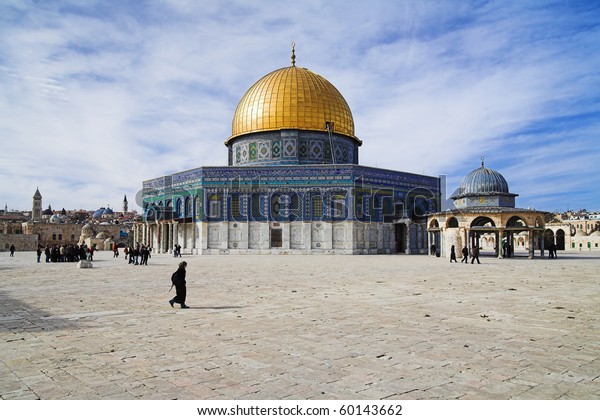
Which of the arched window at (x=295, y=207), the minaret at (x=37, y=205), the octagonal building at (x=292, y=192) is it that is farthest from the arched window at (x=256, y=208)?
the minaret at (x=37, y=205)

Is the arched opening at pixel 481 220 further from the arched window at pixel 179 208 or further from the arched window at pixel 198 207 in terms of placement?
the arched window at pixel 179 208

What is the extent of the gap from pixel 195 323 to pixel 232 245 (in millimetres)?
28469

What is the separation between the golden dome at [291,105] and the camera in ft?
130

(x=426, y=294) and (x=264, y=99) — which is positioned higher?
(x=264, y=99)

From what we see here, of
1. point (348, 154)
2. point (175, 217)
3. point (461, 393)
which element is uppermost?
point (348, 154)

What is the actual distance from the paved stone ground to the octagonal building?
80.3 ft

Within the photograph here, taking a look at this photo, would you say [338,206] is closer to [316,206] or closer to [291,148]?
[316,206]

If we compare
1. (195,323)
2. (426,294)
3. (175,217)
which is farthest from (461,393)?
(175,217)

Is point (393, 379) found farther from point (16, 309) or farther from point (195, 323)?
point (16, 309)

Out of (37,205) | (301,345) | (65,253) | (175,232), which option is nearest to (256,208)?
(175,232)

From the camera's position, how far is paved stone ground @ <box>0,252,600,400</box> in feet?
14.3

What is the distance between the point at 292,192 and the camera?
36.4 metres

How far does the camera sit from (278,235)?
36094 millimetres

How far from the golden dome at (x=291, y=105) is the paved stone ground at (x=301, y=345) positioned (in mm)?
29972
